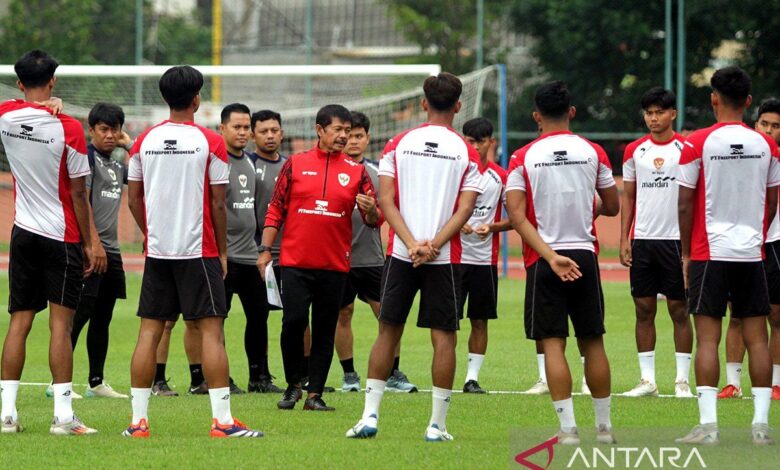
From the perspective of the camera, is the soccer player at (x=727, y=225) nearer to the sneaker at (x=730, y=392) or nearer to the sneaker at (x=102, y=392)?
the sneaker at (x=730, y=392)

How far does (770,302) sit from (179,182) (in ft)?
15.9

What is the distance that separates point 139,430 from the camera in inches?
350

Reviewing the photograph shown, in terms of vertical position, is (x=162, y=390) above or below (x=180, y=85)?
below

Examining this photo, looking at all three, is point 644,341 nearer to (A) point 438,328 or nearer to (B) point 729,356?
(B) point 729,356

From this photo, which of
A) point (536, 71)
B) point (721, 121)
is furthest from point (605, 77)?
point (721, 121)

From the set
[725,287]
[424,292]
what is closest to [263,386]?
[424,292]

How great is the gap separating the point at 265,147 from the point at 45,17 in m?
33.9

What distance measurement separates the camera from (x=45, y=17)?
144 feet

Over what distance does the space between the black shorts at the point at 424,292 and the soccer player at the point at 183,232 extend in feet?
3.63

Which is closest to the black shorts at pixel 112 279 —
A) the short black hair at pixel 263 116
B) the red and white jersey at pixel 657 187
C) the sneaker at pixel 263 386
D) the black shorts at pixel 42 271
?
the sneaker at pixel 263 386

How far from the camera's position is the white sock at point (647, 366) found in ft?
37.5

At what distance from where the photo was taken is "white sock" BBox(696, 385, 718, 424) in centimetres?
862

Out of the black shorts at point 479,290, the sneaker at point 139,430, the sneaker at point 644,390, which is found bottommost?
the sneaker at point 644,390

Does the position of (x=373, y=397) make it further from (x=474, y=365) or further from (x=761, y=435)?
(x=474, y=365)
